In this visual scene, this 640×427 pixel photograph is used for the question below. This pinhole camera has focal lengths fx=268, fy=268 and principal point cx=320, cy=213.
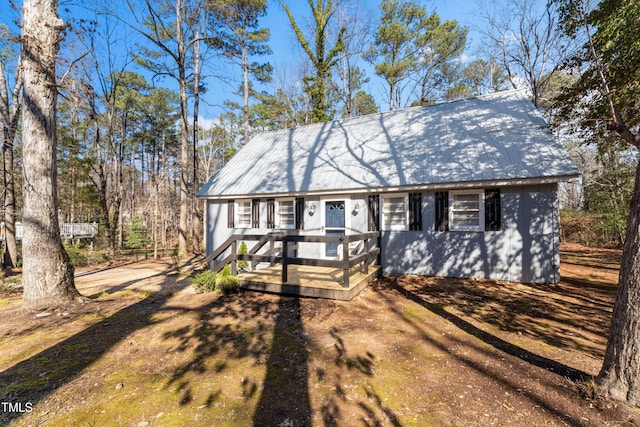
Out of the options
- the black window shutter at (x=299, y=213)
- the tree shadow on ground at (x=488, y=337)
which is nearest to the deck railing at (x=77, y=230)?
the black window shutter at (x=299, y=213)

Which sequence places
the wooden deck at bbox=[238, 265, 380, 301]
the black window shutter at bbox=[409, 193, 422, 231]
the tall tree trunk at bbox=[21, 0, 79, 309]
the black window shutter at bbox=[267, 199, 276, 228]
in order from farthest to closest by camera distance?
1. the black window shutter at bbox=[267, 199, 276, 228]
2. the black window shutter at bbox=[409, 193, 422, 231]
3. the wooden deck at bbox=[238, 265, 380, 301]
4. the tall tree trunk at bbox=[21, 0, 79, 309]

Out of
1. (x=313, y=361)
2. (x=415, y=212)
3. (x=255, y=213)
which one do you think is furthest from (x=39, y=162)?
(x=415, y=212)

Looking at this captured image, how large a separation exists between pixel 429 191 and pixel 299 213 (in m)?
3.97

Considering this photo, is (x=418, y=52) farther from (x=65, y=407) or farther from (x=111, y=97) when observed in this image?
(x=65, y=407)

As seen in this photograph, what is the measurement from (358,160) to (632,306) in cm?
706

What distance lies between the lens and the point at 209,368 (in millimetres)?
3100

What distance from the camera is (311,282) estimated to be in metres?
5.94

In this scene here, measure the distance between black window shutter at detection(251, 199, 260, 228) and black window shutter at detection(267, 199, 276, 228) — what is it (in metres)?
0.39

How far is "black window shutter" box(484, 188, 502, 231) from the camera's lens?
6641 mm

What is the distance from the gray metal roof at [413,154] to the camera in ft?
21.8

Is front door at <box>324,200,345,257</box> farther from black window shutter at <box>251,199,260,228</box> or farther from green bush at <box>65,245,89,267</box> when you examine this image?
green bush at <box>65,245,89,267</box>

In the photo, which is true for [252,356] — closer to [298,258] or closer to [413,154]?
[298,258]

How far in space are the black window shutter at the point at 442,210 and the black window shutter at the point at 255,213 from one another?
225 inches

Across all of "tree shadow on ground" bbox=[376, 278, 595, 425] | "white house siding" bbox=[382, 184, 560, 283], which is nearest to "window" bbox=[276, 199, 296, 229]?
"white house siding" bbox=[382, 184, 560, 283]
